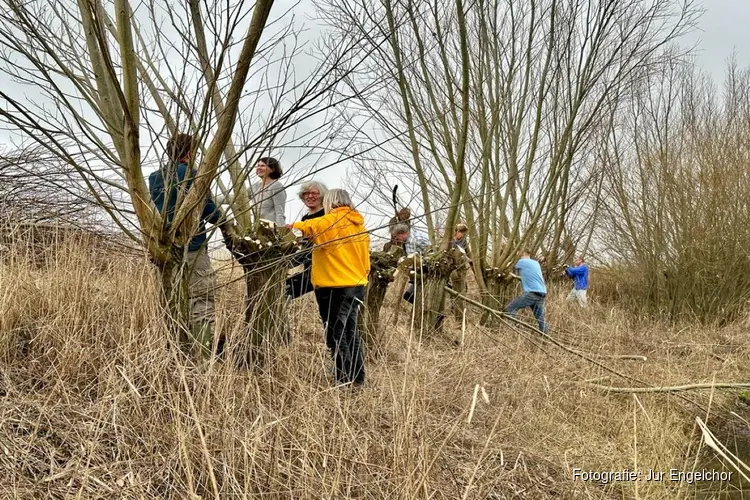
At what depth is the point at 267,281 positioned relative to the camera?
3.15 meters

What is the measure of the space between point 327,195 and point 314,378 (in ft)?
4.28

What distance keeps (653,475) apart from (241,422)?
262 cm

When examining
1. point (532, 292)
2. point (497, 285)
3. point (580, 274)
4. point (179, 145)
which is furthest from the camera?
point (580, 274)

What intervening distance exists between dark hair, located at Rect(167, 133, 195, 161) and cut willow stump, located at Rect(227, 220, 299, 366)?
76 centimetres

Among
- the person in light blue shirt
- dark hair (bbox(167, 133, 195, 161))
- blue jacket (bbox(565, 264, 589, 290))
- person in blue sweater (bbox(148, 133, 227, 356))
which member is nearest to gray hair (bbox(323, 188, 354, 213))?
person in blue sweater (bbox(148, 133, 227, 356))

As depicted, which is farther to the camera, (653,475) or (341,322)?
(341,322)

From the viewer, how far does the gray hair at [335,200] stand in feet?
11.4

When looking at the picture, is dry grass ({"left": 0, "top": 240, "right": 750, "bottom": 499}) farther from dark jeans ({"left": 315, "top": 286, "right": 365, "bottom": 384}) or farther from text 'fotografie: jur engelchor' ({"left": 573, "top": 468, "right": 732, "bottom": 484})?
dark jeans ({"left": 315, "top": 286, "right": 365, "bottom": 384})

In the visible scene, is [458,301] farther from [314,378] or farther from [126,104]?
[126,104]

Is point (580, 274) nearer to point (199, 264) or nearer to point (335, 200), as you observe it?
point (335, 200)

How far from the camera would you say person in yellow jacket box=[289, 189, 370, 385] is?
136 inches

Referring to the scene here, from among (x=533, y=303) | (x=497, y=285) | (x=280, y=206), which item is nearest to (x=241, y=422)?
(x=280, y=206)

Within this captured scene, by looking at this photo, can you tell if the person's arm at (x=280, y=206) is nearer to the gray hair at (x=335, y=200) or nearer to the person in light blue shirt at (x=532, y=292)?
the gray hair at (x=335, y=200)

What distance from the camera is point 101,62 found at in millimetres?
Result: 2537
